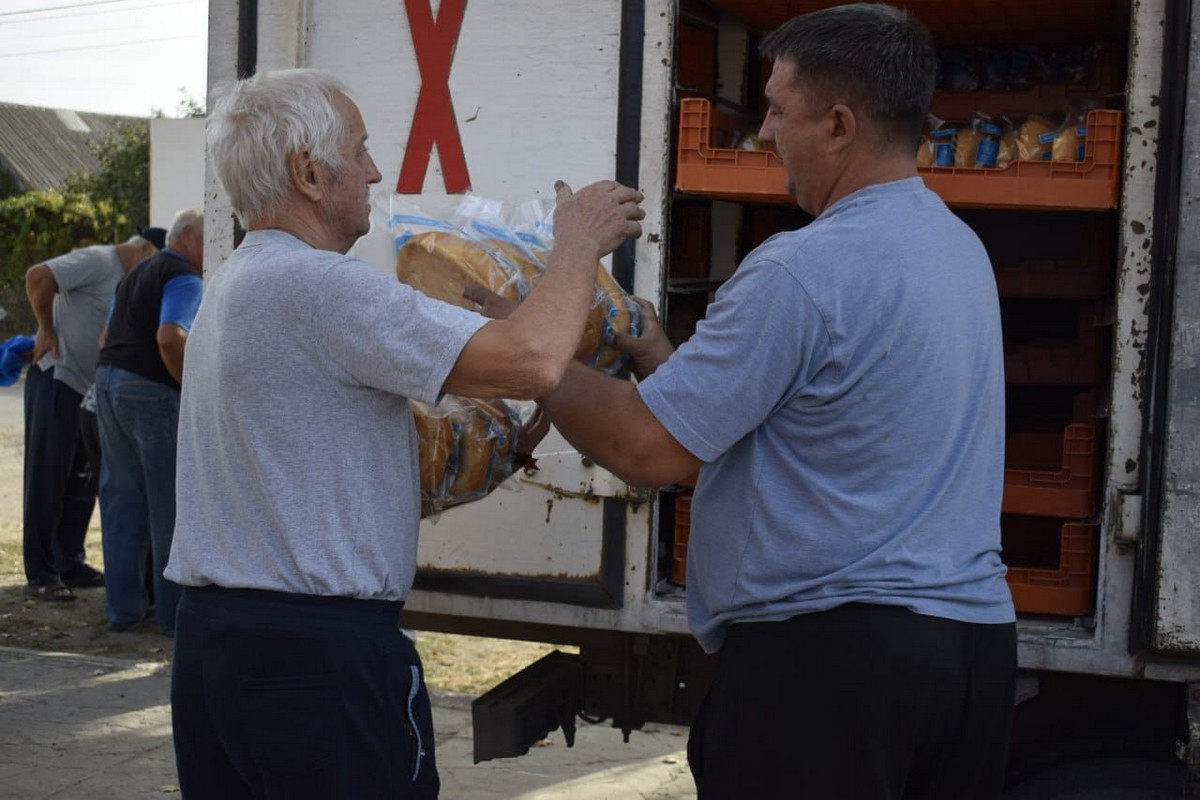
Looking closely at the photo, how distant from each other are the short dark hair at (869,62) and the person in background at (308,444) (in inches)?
17.5

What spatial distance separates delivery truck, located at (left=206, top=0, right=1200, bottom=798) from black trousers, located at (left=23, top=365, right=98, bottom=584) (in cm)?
403

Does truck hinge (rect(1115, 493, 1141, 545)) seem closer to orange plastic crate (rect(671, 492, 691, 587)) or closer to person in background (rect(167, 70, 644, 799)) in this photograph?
orange plastic crate (rect(671, 492, 691, 587))

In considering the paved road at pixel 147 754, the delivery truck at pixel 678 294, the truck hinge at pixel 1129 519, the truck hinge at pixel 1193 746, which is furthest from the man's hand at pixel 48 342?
the truck hinge at pixel 1193 746

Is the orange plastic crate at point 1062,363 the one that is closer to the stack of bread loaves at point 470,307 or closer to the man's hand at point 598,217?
the stack of bread loaves at point 470,307

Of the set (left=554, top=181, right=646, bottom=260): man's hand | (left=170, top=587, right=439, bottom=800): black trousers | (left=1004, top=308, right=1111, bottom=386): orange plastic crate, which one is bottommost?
(left=170, top=587, right=439, bottom=800): black trousers

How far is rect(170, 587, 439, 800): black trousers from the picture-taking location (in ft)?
6.92

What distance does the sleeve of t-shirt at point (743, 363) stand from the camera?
6.48 ft

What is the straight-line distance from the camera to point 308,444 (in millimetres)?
2107

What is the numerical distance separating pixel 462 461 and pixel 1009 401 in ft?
7.90

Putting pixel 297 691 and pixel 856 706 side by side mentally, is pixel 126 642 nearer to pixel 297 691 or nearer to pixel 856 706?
pixel 297 691

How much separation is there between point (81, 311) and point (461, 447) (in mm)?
4967

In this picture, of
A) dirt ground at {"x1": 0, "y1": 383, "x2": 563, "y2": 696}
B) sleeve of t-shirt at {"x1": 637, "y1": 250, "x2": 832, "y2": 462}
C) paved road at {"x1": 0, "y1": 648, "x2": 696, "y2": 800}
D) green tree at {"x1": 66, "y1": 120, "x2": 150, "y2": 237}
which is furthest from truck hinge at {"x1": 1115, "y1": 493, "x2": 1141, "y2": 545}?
green tree at {"x1": 66, "y1": 120, "x2": 150, "y2": 237}

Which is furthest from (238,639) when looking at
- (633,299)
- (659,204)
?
(659,204)

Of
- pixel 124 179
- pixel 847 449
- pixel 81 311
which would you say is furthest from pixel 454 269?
pixel 124 179
